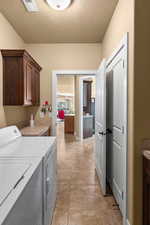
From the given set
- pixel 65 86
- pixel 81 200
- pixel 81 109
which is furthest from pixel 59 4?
pixel 65 86

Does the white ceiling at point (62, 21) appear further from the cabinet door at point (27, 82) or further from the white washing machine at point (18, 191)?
the white washing machine at point (18, 191)

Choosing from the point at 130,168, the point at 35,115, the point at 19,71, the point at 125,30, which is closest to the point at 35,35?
the point at 19,71

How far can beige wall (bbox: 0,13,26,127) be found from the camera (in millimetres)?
3033

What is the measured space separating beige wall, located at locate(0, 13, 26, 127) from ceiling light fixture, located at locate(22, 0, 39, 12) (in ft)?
1.76

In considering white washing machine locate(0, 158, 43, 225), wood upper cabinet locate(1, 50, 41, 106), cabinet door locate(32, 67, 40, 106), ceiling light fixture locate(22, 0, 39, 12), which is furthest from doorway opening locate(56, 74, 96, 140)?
white washing machine locate(0, 158, 43, 225)

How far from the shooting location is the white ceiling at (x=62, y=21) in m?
2.75

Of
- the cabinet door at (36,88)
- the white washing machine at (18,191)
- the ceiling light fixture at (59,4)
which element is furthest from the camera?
the cabinet door at (36,88)

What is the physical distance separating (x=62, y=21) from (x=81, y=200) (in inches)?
113

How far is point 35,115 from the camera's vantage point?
4.40 m

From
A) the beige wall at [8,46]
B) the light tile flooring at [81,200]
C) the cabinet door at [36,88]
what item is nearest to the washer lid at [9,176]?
the light tile flooring at [81,200]

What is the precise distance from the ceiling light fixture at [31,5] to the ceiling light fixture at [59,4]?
0.72 ft

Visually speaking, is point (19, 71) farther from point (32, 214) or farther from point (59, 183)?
point (32, 214)

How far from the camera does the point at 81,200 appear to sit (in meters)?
2.77

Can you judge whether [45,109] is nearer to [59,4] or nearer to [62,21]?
[62,21]
